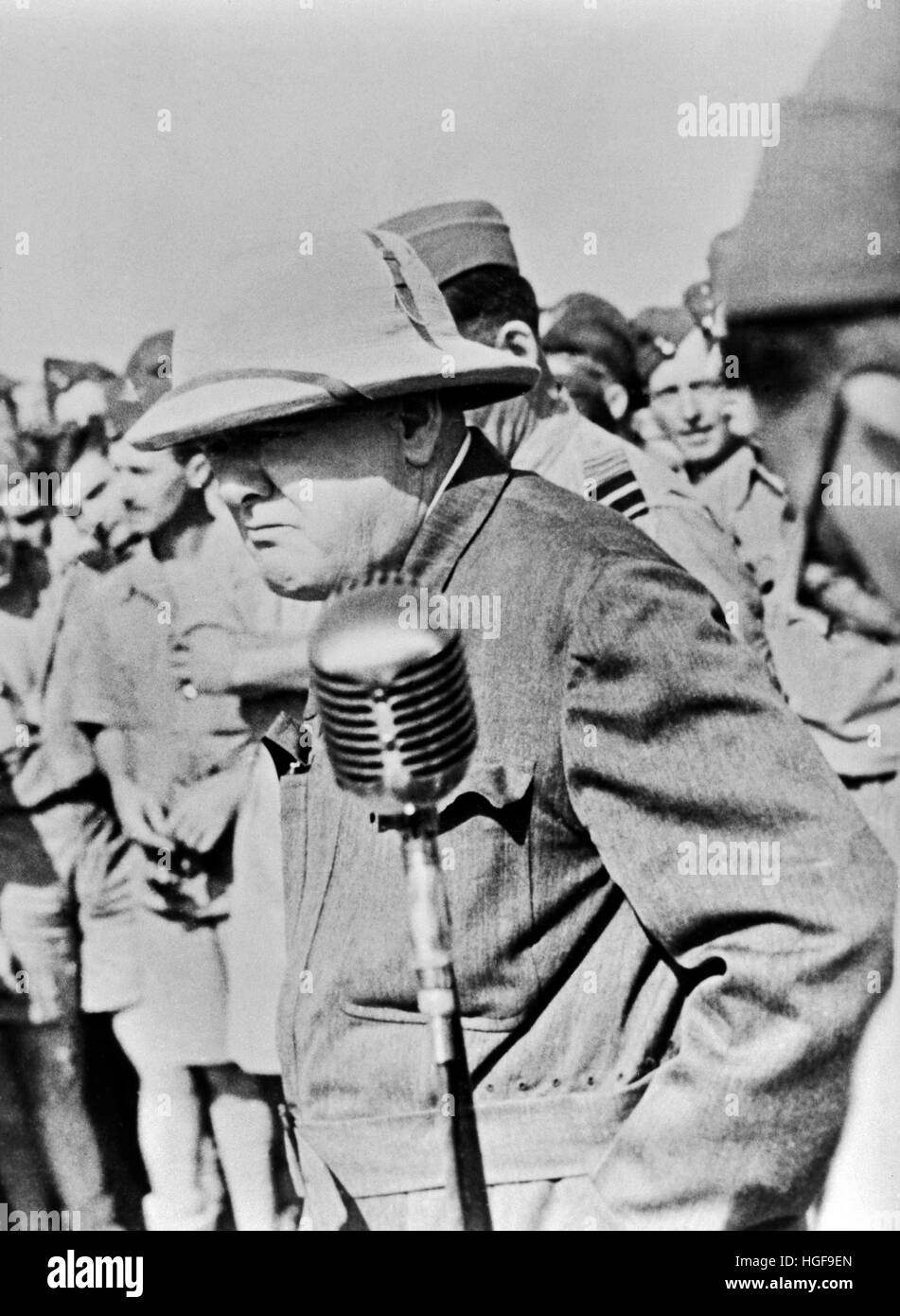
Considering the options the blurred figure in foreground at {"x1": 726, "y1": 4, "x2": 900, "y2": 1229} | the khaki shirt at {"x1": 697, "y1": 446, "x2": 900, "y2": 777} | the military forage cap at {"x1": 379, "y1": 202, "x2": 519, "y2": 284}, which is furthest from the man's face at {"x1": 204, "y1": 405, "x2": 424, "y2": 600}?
the blurred figure in foreground at {"x1": 726, "y1": 4, "x2": 900, "y2": 1229}

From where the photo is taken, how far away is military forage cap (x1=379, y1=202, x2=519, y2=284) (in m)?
3.86

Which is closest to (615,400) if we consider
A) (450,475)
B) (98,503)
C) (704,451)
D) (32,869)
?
(704,451)

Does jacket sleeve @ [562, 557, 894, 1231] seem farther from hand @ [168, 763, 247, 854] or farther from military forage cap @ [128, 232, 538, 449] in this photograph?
hand @ [168, 763, 247, 854]

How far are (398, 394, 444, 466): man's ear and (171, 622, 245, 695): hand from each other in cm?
61

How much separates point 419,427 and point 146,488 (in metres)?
0.70

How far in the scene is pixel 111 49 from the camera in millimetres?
3934

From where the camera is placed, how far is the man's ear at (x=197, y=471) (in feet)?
12.8

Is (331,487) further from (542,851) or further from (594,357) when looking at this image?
(542,851)

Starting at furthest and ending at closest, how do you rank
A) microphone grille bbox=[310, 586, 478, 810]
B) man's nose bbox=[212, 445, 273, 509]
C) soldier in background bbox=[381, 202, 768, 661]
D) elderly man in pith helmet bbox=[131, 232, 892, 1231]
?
1. soldier in background bbox=[381, 202, 768, 661]
2. man's nose bbox=[212, 445, 273, 509]
3. elderly man in pith helmet bbox=[131, 232, 892, 1231]
4. microphone grille bbox=[310, 586, 478, 810]

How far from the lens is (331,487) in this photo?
3688mm

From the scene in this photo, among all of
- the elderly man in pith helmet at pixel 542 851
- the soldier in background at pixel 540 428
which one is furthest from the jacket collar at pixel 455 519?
the soldier in background at pixel 540 428

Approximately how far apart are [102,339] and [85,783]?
3.37ft

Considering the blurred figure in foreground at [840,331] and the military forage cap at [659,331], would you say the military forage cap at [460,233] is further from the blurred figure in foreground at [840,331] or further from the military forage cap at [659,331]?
the blurred figure in foreground at [840,331]

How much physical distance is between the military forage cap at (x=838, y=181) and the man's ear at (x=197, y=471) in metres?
1.34
